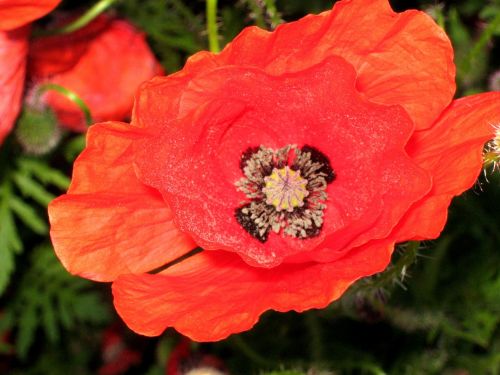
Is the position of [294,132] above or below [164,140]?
below

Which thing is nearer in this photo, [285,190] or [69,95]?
[285,190]

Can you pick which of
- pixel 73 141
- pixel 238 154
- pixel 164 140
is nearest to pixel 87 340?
pixel 73 141

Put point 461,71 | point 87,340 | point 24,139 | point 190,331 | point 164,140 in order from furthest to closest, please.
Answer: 1. point 87,340
2. point 24,139
3. point 461,71
4. point 164,140
5. point 190,331

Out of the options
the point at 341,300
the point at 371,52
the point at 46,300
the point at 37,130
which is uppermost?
the point at 371,52

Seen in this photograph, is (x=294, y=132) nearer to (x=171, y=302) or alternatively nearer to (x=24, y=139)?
(x=171, y=302)

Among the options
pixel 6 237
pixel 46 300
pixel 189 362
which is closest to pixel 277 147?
pixel 189 362

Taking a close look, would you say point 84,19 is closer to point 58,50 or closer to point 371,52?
point 58,50
